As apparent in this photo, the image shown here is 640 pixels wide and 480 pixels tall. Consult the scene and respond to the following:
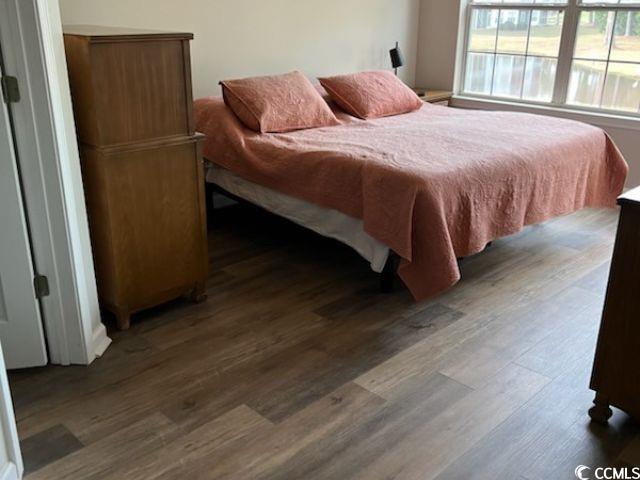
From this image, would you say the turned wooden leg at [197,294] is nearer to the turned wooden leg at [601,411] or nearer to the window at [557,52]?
the turned wooden leg at [601,411]

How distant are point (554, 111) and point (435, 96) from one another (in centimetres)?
94

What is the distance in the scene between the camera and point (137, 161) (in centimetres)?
245

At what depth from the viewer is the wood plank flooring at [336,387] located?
189cm

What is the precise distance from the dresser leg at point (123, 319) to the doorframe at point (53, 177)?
117 millimetres

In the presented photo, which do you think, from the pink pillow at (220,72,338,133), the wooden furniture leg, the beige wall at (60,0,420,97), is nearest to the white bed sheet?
the wooden furniture leg

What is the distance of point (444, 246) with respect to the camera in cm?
266

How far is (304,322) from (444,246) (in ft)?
2.26

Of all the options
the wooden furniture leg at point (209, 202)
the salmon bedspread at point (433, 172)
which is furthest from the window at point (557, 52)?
the wooden furniture leg at point (209, 202)

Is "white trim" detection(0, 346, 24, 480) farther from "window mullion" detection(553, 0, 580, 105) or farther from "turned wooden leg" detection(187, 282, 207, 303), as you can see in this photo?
"window mullion" detection(553, 0, 580, 105)

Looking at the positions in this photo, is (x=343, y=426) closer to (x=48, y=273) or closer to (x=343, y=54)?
(x=48, y=273)

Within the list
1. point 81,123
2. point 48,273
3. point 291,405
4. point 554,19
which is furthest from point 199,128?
point 554,19

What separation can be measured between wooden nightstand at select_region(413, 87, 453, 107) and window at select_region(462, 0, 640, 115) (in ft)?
0.78

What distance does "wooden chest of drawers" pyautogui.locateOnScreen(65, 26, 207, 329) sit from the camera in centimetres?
231

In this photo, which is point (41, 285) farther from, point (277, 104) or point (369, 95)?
point (369, 95)
